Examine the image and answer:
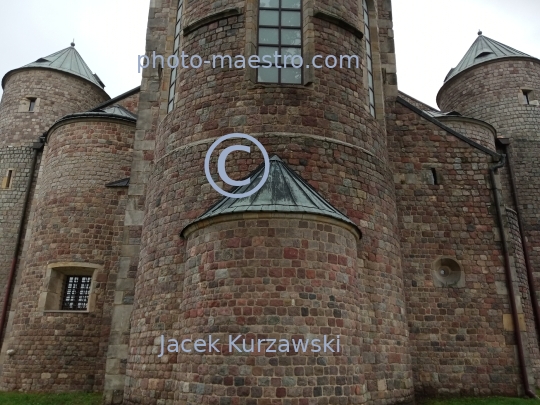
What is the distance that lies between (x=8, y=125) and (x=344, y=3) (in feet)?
51.7

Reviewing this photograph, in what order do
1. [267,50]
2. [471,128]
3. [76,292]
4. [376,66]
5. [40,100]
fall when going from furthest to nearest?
[40,100] → [471,128] → [76,292] → [376,66] → [267,50]

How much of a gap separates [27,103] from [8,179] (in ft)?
11.7

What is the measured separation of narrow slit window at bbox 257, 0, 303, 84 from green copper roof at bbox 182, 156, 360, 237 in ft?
7.11

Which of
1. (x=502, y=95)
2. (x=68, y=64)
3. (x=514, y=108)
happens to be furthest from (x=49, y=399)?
(x=502, y=95)

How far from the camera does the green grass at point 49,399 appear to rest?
11305 mm

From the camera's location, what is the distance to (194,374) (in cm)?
724

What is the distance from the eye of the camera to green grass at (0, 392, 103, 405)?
1130 centimetres

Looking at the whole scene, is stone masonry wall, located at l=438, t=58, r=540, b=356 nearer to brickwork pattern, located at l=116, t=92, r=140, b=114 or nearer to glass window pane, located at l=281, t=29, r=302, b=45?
glass window pane, located at l=281, t=29, r=302, b=45

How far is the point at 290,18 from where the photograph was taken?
10.4 metres

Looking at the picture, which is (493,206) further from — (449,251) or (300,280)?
(300,280)

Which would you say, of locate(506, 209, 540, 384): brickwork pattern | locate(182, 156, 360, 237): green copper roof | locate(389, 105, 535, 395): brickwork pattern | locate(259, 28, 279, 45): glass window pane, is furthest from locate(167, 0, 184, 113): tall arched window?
locate(506, 209, 540, 384): brickwork pattern

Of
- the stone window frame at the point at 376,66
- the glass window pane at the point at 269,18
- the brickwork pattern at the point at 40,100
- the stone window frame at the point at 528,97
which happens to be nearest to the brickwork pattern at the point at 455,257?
the stone window frame at the point at 376,66

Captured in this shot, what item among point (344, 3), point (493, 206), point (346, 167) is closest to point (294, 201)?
point (346, 167)

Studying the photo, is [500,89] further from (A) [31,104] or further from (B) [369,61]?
(A) [31,104]
